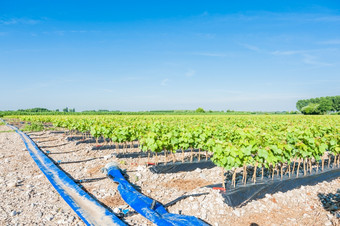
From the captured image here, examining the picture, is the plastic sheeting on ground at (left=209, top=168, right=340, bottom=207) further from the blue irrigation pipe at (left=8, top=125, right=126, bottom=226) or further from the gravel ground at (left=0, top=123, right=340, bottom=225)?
the blue irrigation pipe at (left=8, top=125, right=126, bottom=226)

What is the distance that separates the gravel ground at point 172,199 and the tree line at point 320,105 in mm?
75395

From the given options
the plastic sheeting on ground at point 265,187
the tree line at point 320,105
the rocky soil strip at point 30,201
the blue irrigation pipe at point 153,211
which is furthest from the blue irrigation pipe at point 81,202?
the tree line at point 320,105

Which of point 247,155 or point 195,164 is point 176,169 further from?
point 247,155

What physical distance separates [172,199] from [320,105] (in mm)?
97250

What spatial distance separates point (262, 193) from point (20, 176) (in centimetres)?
658

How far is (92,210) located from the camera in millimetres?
4457

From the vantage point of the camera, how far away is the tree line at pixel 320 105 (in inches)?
2832

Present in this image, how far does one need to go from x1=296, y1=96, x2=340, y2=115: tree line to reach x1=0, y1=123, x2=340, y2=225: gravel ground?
7539 cm

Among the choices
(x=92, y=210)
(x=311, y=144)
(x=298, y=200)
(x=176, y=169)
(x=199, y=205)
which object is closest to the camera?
(x=92, y=210)

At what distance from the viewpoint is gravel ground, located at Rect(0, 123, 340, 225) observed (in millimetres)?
4422

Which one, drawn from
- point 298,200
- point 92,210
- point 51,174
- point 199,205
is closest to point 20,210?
point 92,210

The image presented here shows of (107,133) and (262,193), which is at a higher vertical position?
(107,133)

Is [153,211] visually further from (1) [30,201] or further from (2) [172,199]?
(1) [30,201]

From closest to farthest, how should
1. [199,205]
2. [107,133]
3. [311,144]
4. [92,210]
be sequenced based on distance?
1. [92,210]
2. [199,205]
3. [311,144]
4. [107,133]
